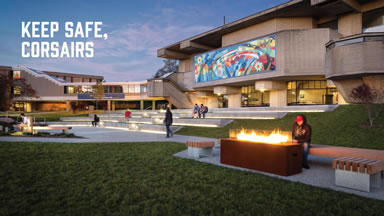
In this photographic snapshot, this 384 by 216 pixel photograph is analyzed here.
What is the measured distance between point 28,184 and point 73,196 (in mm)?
1485

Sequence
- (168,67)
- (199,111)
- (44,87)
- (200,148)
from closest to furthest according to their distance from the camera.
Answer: (200,148), (199,111), (44,87), (168,67)

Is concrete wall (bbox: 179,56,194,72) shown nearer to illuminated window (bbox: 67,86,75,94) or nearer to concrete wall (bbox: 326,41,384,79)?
concrete wall (bbox: 326,41,384,79)

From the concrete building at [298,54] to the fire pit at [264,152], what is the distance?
47.6ft

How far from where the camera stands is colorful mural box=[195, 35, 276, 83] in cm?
2603

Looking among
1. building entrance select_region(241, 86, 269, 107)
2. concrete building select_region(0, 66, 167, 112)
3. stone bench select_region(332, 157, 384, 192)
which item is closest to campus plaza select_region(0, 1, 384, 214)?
stone bench select_region(332, 157, 384, 192)

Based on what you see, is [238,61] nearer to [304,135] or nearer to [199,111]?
[199,111]

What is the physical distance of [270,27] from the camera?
1092 inches

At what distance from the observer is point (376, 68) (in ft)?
55.3

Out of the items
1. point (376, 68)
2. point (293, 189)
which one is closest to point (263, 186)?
point (293, 189)

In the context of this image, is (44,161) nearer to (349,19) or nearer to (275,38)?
(275,38)

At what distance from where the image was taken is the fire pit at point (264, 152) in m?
5.74

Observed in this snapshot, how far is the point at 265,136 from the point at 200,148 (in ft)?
7.28

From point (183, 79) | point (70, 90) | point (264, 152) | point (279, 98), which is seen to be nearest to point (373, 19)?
point (279, 98)

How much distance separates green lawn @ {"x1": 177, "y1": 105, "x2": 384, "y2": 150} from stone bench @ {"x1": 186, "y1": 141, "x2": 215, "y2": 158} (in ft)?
20.6
